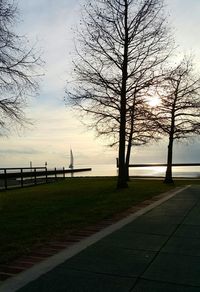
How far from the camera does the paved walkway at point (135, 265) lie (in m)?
5.67

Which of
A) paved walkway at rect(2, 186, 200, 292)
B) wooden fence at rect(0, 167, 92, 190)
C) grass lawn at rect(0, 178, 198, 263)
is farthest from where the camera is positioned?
wooden fence at rect(0, 167, 92, 190)

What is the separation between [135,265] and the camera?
6.64 meters

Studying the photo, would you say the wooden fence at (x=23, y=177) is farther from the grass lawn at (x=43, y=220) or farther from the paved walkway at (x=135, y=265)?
the paved walkway at (x=135, y=265)

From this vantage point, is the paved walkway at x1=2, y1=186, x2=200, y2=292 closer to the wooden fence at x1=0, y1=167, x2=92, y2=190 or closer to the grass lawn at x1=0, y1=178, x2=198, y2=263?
the grass lawn at x1=0, y1=178, x2=198, y2=263

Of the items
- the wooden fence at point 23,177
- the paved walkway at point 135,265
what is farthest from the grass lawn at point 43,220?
the wooden fence at point 23,177

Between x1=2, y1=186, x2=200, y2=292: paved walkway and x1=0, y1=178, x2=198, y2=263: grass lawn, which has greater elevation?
x1=0, y1=178, x2=198, y2=263: grass lawn

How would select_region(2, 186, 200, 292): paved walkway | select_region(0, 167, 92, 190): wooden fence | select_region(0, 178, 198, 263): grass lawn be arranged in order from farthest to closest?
select_region(0, 167, 92, 190): wooden fence, select_region(0, 178, 198, 263): grass lawn, select_region(2, 186, 200, 292): paved walkway

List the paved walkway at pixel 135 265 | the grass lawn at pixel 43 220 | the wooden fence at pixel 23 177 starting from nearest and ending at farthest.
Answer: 1. the paved walkway at pixel 135 265
2. the grass lawn at pixel 43 220
3. the wooden fence at pixel 23 177

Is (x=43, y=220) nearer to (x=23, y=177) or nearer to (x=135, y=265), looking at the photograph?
(x=135, y=265)

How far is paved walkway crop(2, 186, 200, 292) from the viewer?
5668 millimetres

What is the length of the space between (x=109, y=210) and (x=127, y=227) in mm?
3398

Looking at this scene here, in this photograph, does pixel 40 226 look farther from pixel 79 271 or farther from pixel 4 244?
pixel 79 271

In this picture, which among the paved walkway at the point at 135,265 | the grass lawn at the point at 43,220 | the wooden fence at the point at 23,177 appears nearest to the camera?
the paved walkway at the point at 135,265

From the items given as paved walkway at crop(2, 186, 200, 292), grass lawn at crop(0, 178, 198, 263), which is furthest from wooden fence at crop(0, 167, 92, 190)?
paved walkway at crop(2, 186, 200, 292)
